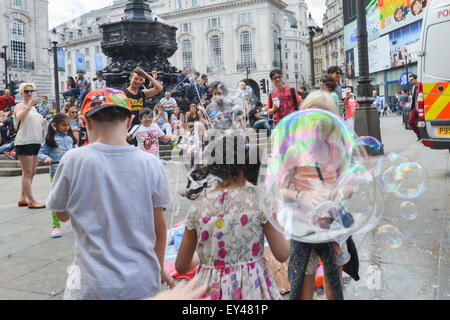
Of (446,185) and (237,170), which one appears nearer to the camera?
(237,170)

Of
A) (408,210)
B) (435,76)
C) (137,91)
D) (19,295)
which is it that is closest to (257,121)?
(435,76)

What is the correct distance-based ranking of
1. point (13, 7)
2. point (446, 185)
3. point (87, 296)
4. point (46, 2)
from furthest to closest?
point (46, 2)
point (13, 7)
point (446, 185)
point (87, 296)

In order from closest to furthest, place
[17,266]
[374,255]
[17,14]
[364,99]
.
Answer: [374,255] → [17,266] → [364,99] → [17,14]

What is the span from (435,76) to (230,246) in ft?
20.3

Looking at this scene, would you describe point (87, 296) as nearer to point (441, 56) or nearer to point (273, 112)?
point (273, 112)

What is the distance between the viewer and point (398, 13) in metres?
43.5

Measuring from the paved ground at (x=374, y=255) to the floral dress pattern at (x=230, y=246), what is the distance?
1.20m

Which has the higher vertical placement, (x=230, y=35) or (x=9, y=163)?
(x=230, y=35)

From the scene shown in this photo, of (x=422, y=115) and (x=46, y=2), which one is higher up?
(x=46, y=2)

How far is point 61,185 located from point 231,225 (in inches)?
29.2

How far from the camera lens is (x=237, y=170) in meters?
1.96

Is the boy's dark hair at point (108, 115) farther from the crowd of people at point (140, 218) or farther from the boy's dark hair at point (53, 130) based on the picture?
the boy's dark hair at point (53, 130)

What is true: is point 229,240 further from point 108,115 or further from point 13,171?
point 13,171

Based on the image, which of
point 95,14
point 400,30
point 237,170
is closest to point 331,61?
point 400,30
